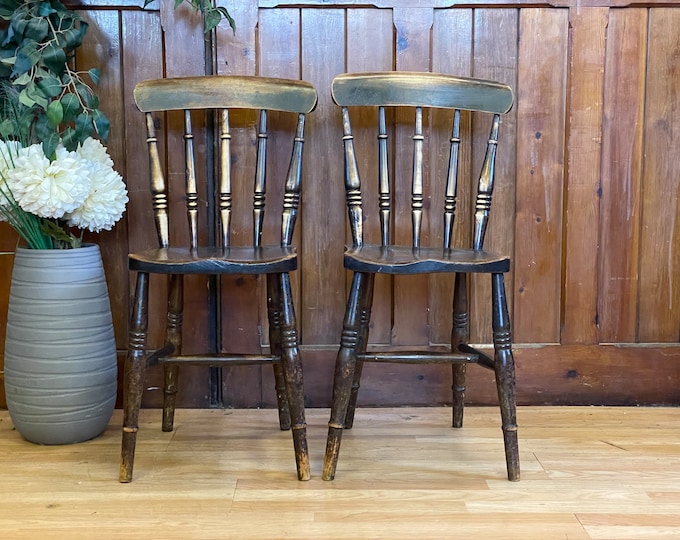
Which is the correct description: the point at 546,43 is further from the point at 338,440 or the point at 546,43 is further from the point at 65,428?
the point at 65,428

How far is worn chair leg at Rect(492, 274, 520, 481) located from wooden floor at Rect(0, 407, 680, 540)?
0.06m

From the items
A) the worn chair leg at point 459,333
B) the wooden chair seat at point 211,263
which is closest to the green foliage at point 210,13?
the wooden chair seat at point 211,263

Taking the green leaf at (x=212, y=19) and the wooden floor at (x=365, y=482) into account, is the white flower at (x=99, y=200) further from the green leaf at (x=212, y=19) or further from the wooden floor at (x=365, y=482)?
the wooden floor at (x=365, y=482)

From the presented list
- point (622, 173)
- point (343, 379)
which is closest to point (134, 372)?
point (343, 379)

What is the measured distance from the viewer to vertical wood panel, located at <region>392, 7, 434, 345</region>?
1.79 meters

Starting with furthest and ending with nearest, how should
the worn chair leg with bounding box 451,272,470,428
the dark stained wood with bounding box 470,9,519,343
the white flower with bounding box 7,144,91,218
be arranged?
the dark stained wood with bounding box 470,9,519,343 → the worn chair leg with bounding box 451,272,470,428 → the white flower with bounding box 7,144,91,218

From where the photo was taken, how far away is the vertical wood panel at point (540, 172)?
5.94 ft

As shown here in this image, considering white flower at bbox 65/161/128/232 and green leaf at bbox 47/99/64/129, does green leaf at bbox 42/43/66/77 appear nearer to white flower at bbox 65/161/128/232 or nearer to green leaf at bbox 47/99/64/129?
green leaf at bbox 47/99/64/129

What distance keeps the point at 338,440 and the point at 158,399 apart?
68 centimetres

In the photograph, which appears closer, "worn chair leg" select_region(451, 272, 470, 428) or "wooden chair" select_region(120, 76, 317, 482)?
"wooden chair" select_region(120, 76, 317, 482)

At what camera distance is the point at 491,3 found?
5.87 feet

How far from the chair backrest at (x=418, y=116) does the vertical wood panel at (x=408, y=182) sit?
12 centimetres

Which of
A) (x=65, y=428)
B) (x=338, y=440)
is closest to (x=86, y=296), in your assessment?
(x=65, y=428)

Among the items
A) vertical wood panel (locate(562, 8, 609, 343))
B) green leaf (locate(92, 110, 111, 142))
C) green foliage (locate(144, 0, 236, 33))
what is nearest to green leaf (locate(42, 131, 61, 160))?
green leaf (locate(92, 110, 111, 142))
